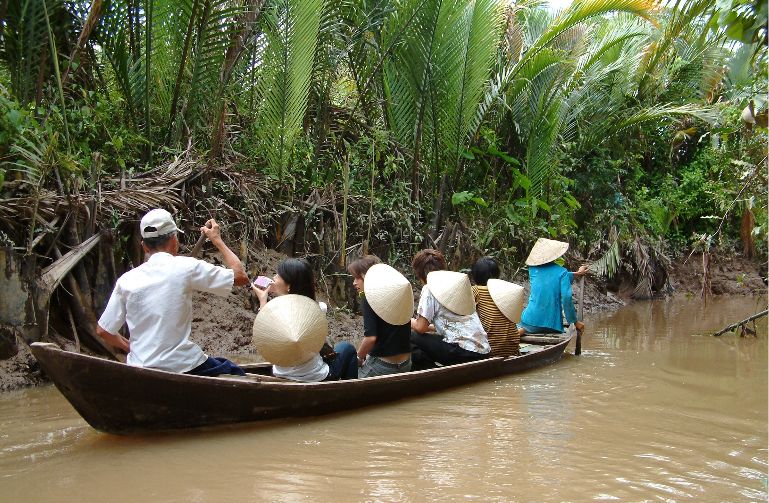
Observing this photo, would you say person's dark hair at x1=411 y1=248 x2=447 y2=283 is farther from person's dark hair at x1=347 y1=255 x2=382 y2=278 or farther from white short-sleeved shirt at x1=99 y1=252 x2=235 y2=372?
white short-sleeved shirt at x1=99 y1=252 x2=235 y2=372

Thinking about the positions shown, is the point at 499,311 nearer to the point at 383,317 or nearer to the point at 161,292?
the point at 383,317

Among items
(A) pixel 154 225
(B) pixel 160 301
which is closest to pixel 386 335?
(B) pixel 160 301

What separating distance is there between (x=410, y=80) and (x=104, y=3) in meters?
3.80

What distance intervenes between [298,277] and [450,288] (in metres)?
1.47

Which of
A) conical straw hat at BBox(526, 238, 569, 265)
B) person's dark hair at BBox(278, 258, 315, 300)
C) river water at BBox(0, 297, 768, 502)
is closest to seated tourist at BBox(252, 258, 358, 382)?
person's dark hair at BBox(278, 258, 315, 300)

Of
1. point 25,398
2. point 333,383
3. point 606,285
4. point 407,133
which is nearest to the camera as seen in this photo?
point 333,383

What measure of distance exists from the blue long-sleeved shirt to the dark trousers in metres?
1.68

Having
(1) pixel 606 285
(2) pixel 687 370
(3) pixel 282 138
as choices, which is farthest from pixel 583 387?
(1) pixel 606 285

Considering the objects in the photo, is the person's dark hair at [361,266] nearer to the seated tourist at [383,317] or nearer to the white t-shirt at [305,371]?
the seated tourist at [383,317]

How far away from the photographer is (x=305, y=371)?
4.93 meters

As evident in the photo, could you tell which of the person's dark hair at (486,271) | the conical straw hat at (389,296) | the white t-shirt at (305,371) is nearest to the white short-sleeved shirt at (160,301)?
the white t-shirt at (305,371)

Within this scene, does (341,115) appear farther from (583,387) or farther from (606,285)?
(606,285)

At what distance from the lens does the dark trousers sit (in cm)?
614

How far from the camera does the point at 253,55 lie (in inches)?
337
